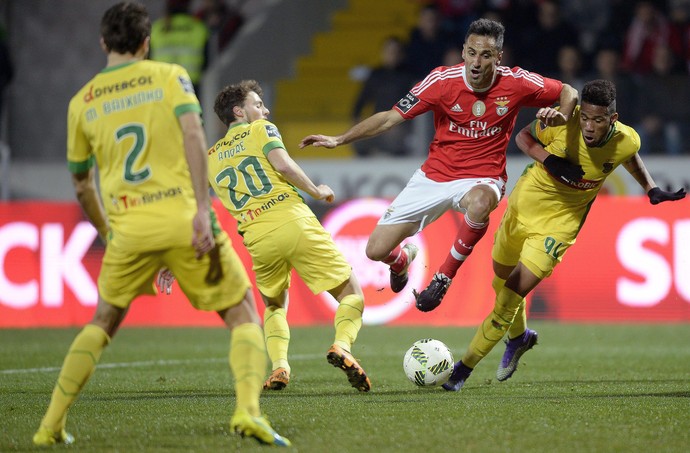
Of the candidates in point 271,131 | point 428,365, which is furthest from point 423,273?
point 271,131

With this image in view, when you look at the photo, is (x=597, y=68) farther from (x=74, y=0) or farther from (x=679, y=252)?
(x=74, y=0)

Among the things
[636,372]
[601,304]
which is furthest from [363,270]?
[636,372]

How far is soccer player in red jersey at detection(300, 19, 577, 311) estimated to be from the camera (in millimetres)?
7512

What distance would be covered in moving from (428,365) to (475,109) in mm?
1766

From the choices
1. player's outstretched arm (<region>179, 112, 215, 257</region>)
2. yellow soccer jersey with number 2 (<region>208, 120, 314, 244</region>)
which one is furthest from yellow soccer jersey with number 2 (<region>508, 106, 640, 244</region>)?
player's outstretched arm (<region>179, 112, 215, 257</region>)

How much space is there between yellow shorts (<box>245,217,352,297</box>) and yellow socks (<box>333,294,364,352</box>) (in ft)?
0.49

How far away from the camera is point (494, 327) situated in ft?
25.1

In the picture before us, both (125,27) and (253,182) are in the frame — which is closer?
(125,27)

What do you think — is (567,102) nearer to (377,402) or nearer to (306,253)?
(306,253)

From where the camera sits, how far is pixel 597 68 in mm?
15680

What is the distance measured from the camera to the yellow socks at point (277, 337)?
767cm

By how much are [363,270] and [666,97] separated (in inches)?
180

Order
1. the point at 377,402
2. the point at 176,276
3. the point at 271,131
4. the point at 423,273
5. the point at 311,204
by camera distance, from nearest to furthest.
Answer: the point at 176,276, the point at 377,402, the point at 271,131, the point at 423,273, the point at 311,204

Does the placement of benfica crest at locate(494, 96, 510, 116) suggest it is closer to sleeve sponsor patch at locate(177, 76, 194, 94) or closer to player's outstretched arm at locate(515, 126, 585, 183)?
player's outstretched arm at locate(515, 126, 585, 183)
